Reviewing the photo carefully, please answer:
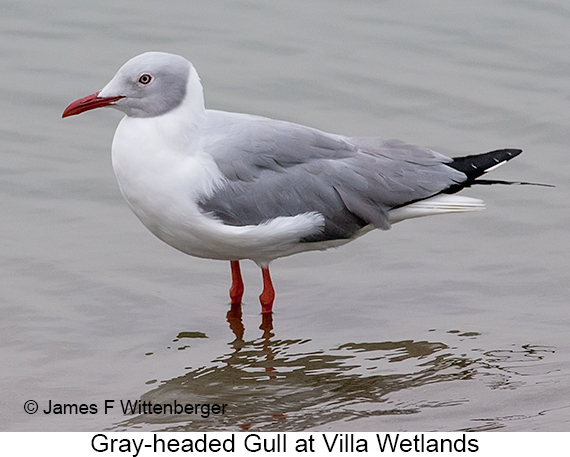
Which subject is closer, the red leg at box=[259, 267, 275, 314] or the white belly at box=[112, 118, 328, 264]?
the white belly at box=[112, 118, 328, 264]

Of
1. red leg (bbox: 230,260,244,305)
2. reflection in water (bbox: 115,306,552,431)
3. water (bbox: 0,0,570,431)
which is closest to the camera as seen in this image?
reflection in water (bbox: 115,306,552,431)

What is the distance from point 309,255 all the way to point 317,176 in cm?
134

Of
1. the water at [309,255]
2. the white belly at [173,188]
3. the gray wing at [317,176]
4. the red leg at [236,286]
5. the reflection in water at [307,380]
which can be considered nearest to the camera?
the reflection in water at [307,380]

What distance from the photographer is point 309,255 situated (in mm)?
8211

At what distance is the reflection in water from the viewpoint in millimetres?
5828

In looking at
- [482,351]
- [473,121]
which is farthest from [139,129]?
[473,121]

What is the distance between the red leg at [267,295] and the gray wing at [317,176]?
0.42 meters

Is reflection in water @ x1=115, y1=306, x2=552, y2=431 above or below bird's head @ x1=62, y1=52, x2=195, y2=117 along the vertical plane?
below

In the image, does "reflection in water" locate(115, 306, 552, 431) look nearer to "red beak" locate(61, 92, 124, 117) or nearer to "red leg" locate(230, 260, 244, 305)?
"red leg" locate(230, 260, 244, 305)

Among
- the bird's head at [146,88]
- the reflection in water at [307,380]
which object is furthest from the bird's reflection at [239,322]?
the bird's head at [146,88]

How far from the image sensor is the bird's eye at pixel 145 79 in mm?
6559

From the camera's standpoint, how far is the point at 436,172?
740 centimetres

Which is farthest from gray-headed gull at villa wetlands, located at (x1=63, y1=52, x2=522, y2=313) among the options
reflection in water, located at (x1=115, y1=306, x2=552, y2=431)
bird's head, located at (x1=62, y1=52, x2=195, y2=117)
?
reflection in water, located at (x1=115, y1=306, x2=552, y2=431)

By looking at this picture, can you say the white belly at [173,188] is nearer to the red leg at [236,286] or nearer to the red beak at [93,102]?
the red beak at [93,102]
